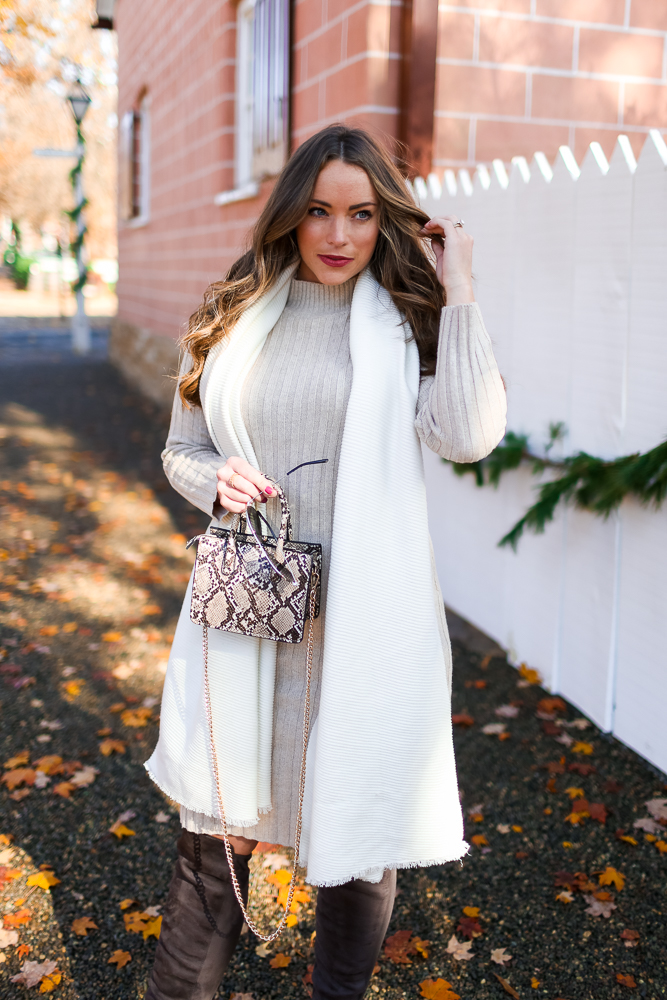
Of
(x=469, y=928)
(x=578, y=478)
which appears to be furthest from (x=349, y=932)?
(x=578, y=478)

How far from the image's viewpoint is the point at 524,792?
3277mm

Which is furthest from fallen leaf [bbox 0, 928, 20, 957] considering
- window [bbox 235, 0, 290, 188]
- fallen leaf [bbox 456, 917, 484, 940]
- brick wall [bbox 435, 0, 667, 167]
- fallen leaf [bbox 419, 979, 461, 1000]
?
window [bbox 235, 0, 290, 188]

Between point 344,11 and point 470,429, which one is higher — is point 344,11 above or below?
above

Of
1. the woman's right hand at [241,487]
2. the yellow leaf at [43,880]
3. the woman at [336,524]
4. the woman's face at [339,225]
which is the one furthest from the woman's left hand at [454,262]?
the yellow leaf at [43,880]

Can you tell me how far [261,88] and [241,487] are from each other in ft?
19.3

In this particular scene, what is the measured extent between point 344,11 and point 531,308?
2.36m

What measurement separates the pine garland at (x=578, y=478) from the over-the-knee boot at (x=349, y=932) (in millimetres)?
1824

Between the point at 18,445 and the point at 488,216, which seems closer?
the point at 488,216

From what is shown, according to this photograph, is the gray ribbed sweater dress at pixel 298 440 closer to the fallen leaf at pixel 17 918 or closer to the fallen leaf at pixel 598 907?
the fallen leaf at pixel 17 918

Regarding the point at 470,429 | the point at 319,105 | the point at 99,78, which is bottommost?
the point at 470,429

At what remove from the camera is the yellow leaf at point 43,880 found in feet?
8.97

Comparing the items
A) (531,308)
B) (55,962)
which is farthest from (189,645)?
(531,308)

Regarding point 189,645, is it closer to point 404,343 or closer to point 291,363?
point 291,363

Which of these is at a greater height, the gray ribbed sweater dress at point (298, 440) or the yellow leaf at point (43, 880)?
the gray ribbed sweater dress at point (298, 440)
